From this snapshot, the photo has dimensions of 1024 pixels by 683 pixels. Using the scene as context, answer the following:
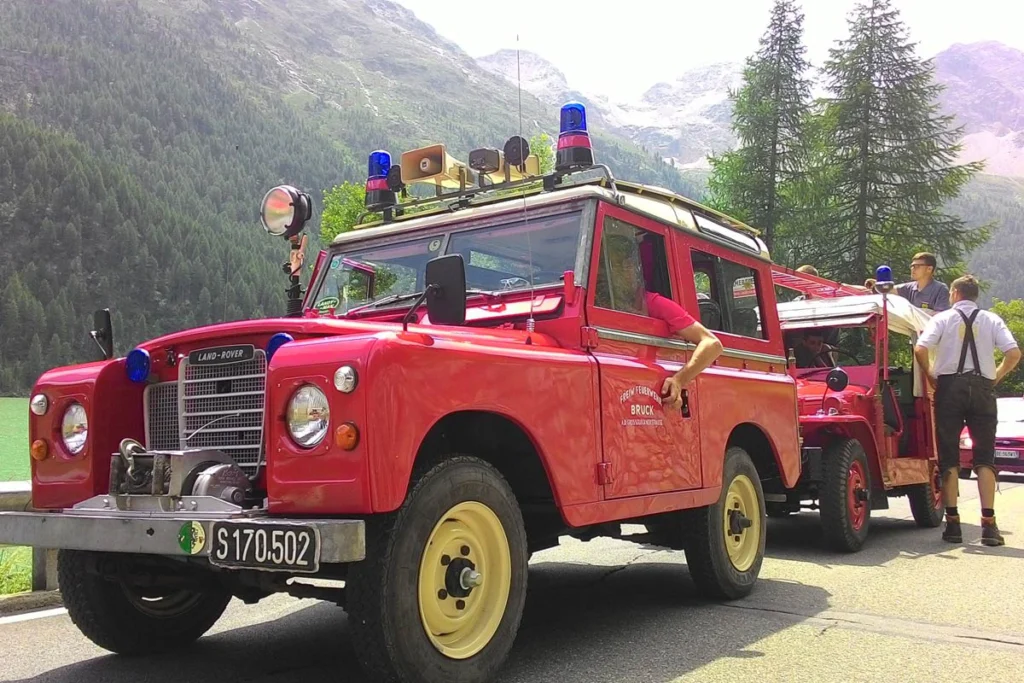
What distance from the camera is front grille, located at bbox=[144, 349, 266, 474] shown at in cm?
378

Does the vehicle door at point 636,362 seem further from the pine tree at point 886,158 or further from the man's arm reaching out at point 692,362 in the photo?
the pine tree at point 886,158

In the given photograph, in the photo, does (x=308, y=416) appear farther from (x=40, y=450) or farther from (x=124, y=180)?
(x=124, y=180)

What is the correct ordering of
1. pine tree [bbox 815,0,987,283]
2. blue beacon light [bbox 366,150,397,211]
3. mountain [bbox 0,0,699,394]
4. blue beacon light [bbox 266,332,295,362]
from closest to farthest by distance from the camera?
blue beacon light [bbox 266,332,295,362], blue beacon light [bbox 366,150,397,211], pine tree [bbox 815,0,987,283], mountain [bbox 0,0,699,394]

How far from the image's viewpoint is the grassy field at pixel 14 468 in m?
6.05

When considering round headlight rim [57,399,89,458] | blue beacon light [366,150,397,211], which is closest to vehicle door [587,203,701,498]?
blue beacon light [366,150,397,211]

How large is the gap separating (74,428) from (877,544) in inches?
277

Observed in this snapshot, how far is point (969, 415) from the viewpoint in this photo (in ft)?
26.5

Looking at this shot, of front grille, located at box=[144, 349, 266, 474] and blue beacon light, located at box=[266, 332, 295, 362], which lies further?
front grille, located at box=[144, 349, 266, 474]

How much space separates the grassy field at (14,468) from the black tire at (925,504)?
8.19 m

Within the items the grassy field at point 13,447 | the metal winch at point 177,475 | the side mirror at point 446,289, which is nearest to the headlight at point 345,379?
the side mirror at point 446,289

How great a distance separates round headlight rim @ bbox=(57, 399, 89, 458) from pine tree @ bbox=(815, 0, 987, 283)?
3282cm

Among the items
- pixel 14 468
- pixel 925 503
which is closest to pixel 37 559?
pixel 925 503

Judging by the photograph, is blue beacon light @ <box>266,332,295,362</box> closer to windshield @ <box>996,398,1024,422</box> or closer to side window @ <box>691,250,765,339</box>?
side window @ <box>691,250,765,339</box>

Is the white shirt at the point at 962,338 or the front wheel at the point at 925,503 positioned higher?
the white shirt at the point at 962,338
